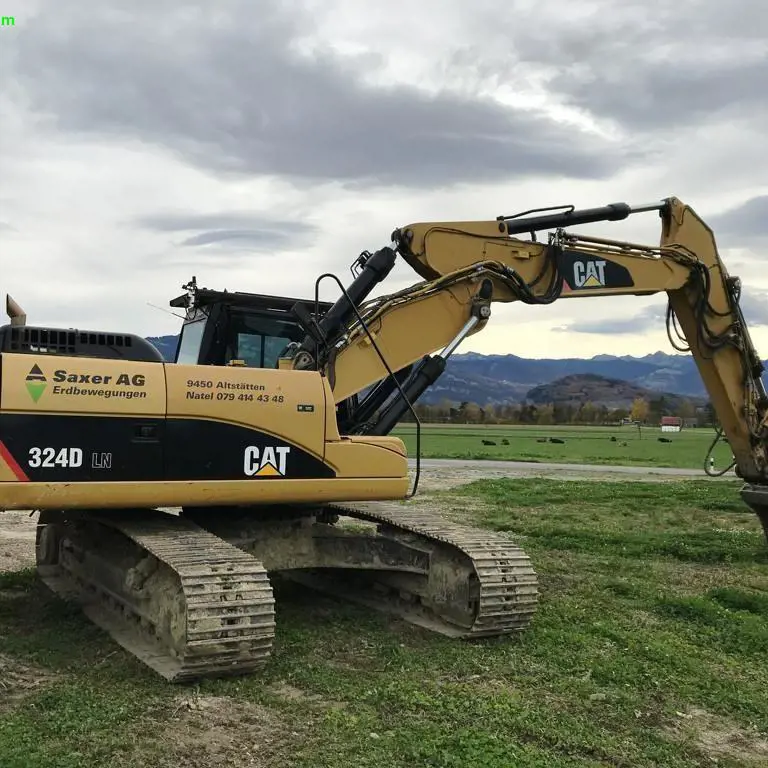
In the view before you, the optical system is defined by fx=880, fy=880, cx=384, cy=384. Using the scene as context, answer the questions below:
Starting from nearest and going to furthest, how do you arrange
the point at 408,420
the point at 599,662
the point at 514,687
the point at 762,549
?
the point at 514,687
the point at 599,662
the point at 408,420
the point at 762,549

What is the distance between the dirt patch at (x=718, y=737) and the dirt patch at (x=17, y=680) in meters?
3.95

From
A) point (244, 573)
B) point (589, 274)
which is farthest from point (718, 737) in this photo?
point (589, 274)

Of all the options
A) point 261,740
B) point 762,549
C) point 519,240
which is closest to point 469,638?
point 261,740

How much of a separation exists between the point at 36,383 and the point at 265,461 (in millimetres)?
1747

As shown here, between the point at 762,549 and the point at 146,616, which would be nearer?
the point at 146,616

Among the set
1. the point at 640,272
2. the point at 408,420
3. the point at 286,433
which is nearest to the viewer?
the point at 286,433

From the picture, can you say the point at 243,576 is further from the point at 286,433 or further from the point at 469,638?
the point at 469,638

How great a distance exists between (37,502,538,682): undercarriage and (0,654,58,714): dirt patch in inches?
25.7

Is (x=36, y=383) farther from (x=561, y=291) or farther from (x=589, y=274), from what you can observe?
(x=589, y=274)

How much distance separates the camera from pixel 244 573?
6.03 m

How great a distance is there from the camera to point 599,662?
634 centimetres

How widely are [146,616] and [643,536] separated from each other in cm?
782

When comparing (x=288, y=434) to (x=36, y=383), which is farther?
(x=288, y=434)

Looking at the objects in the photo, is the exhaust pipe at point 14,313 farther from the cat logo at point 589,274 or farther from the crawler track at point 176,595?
the cat logo at point 589,274
